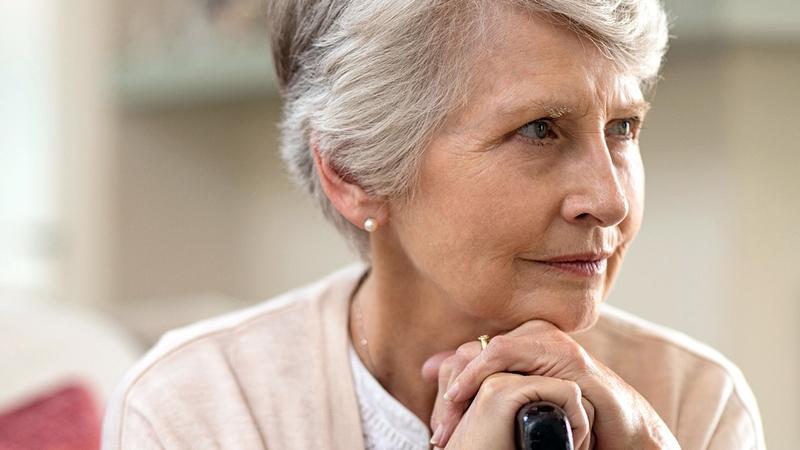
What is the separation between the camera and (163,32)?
4.07m

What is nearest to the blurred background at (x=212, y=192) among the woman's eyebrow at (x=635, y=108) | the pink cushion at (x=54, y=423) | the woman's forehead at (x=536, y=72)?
the pink cushion at (x=54, y=423)

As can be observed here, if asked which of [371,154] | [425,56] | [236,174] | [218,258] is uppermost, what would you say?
[425,56]

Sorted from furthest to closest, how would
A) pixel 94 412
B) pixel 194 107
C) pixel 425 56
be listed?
pixel 194 107 → pixel 94 412 → pixel 425 56

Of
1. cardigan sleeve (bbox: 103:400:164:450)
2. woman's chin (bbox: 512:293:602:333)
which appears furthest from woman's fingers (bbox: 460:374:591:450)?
cardigan sleeve (bbox: 103:400:164:450)

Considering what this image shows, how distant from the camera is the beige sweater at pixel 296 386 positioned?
1.53 meters

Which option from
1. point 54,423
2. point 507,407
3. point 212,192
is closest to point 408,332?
point 507,407

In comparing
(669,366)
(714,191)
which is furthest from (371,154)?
(714,191)

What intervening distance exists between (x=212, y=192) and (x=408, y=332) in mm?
2974

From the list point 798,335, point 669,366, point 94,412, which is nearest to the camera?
point 669,366

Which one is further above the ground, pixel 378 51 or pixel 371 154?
pixel 378 51

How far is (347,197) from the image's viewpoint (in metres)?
1.53

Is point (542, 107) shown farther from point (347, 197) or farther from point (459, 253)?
point (347, 197)

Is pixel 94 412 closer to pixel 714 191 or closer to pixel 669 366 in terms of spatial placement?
pixel 669 366

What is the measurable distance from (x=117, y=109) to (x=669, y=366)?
126 inches
